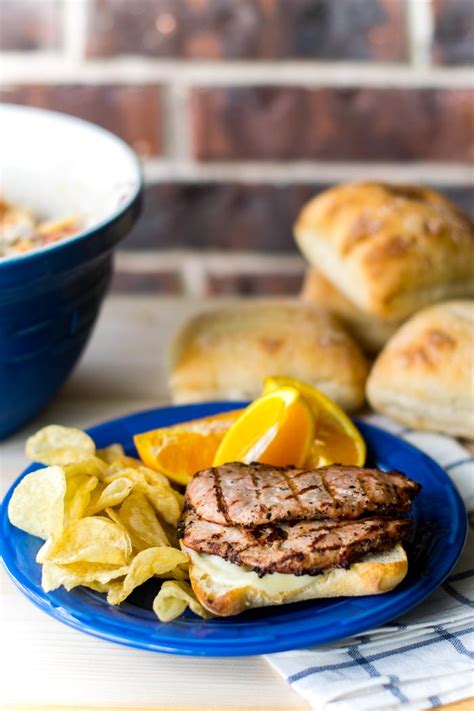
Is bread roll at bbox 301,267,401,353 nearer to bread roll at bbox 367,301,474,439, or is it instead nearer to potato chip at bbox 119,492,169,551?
bread roll at bbox 367,301,474,439

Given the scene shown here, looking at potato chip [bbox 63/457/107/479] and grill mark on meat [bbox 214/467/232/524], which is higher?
grill mark on meat [bbox 214/467/232/524]

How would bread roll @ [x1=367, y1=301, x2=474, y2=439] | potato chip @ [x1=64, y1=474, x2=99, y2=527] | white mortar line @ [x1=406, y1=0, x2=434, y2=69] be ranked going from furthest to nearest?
white mortar line @ [x1=406, y1=0, x2=434, y2=69] < bread roll @ [x1=367, y1=301, x2=474, y2=439] < potato chip @ [x1=64, y1=474, x2=99, y2=527]

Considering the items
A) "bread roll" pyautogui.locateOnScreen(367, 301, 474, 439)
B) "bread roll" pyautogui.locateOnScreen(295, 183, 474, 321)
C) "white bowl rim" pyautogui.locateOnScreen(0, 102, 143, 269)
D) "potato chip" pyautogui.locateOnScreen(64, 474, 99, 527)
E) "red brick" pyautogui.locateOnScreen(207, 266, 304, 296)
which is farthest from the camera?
"red brick" pyautogui.locateOnScreen(207, 266, 304, 296)

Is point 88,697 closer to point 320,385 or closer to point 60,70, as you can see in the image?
point 320,385

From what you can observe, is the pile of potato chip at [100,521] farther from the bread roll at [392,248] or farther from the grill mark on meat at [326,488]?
the bread roll at [392,248]

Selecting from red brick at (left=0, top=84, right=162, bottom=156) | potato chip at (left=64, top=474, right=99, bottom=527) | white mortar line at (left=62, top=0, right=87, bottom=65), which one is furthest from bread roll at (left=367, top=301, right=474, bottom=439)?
white mortar line at (left=62, top=0, right=87, bottom=65)

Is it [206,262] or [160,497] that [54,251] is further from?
[206,262]

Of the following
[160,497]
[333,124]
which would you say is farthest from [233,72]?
[160,497]

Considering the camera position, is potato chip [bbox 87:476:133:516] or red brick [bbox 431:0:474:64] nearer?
potato chip [bbox 87:476:133:516]
